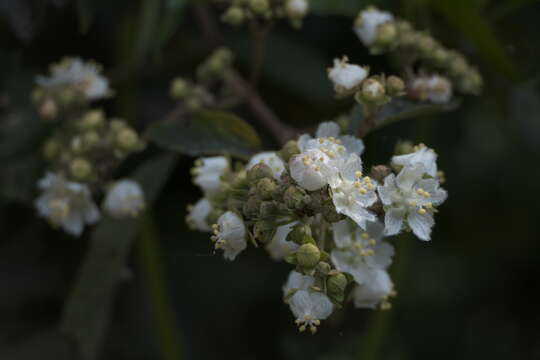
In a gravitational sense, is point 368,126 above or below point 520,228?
above

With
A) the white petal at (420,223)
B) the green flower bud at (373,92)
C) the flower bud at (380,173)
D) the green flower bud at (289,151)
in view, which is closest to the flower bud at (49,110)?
the green flower bud at (289,151)

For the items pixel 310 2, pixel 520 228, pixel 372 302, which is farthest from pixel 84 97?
pixel 520 228

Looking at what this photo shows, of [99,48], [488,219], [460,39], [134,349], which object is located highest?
[460,39]

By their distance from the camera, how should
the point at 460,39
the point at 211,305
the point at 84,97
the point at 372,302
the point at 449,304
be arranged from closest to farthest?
the point at 372,302
the point at 84,97
the point at 460,39
the point at 211,305
the point at 449,304

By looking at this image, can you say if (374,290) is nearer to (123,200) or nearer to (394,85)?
(394,85)

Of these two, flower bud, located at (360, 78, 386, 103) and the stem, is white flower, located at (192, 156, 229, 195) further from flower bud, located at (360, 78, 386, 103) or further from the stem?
the stem

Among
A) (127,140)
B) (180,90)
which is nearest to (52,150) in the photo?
(127,140)

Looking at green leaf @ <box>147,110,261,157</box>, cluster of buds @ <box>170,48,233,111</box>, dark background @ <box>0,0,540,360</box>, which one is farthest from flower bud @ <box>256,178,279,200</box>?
cluster of buds @ <box>170,48,233,111</box>

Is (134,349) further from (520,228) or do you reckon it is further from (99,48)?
(520,228)
